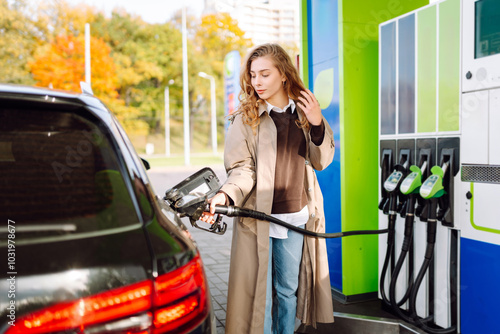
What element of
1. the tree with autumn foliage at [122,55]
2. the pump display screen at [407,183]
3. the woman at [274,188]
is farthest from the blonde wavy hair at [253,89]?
the tree with autumn foliage at [122,55]

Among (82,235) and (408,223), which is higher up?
(82,235)

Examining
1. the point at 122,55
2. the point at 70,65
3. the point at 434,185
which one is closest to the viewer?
the point at 434,185

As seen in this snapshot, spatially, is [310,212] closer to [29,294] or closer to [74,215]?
[74,215]

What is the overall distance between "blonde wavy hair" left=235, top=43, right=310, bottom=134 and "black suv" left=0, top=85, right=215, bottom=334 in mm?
1182

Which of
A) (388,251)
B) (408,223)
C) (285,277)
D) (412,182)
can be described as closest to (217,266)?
(388,251)

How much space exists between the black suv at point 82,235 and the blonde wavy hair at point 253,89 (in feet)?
3.88

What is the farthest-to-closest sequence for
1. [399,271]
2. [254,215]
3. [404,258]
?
1. [399,271]
2. [404,258]
3. [254,215]

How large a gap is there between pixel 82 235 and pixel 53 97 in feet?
1.64

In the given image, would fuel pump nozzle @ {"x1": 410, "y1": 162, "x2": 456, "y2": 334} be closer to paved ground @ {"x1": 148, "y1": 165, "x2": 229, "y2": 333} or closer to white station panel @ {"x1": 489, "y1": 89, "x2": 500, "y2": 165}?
white station panel @ {"x1": 489, "y1": 89, "x2": 500, "y2": 165}

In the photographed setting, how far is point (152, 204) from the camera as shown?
1.48 metres

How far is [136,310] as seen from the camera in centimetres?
125

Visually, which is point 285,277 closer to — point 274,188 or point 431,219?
point 274,188

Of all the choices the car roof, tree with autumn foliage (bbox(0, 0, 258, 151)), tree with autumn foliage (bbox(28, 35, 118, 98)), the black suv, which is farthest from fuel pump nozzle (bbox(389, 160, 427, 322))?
tree with autumn foliage (bbox(0, 0, 258, 151))

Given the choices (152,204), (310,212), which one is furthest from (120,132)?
(310,212)
